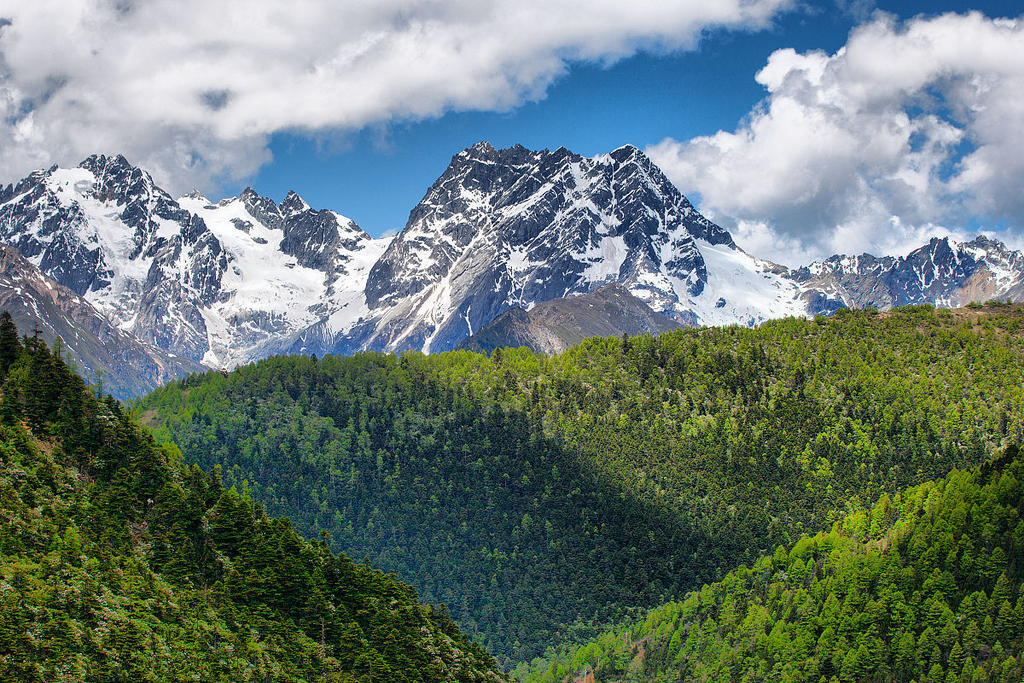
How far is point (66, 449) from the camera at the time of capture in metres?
161

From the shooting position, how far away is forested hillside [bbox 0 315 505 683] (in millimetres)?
119062

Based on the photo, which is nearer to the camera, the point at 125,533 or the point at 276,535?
the point at 125,533

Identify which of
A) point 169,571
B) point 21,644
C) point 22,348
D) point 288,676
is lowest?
point 288,676

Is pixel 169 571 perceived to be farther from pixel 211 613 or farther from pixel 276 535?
pixel 276 535

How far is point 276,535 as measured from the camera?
172375 mm

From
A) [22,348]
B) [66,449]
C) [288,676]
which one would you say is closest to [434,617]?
[288,676]

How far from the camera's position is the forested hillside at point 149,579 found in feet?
391

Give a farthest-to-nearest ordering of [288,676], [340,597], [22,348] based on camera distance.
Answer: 1. [22,348]
2. [340,597]
3. [288,676]

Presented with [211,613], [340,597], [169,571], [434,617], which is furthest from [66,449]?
[434,617]

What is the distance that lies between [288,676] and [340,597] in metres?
29.6

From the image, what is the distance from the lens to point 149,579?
13888cm

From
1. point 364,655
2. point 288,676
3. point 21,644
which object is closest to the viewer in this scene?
point 21,644

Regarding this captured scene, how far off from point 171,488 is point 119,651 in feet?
149

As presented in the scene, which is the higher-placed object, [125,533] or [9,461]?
[9,461]
